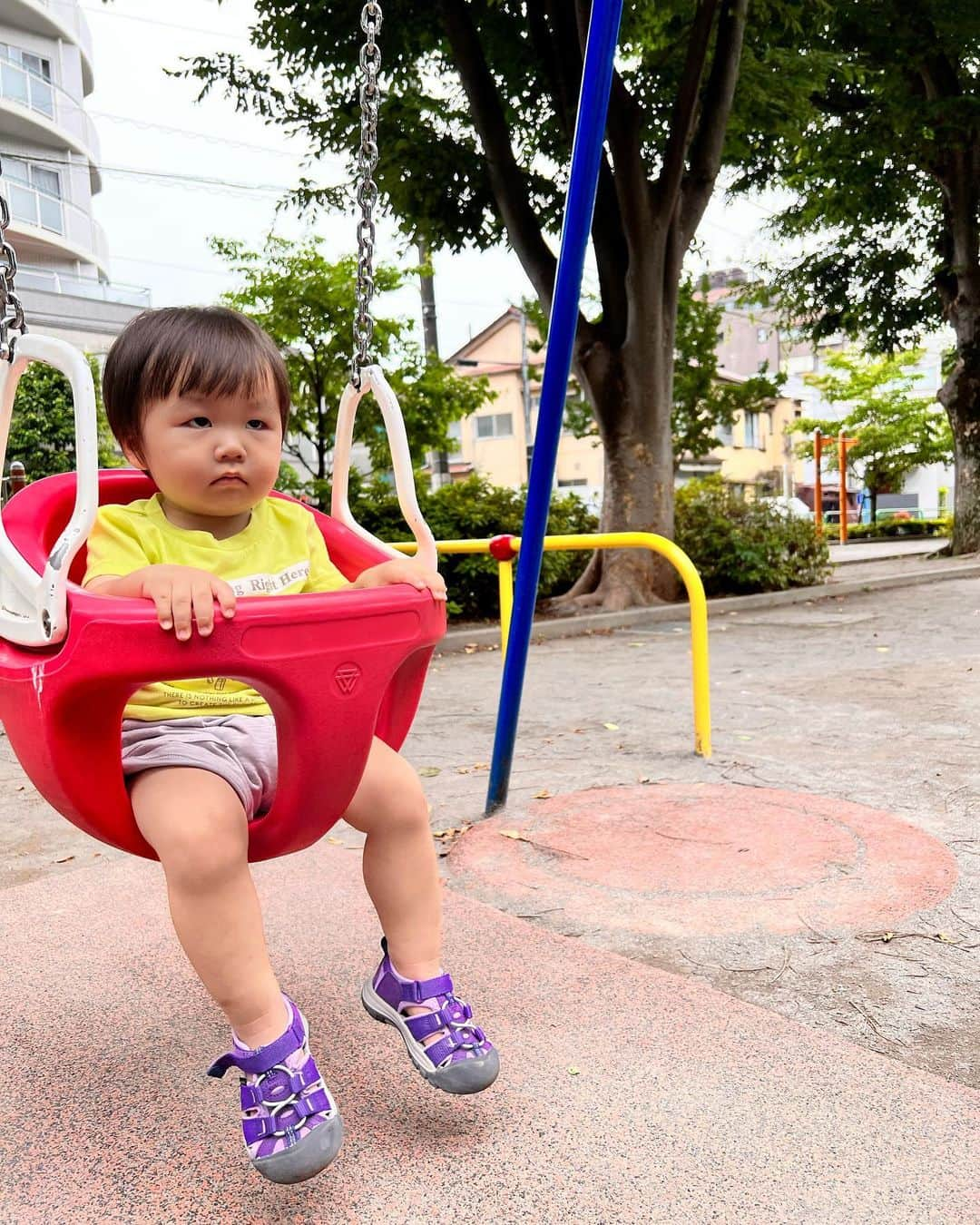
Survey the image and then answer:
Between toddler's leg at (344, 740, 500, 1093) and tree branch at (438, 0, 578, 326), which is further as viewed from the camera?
tree branch at (438, 0, 578, 326)

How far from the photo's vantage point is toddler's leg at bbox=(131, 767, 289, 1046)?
1.40 meters

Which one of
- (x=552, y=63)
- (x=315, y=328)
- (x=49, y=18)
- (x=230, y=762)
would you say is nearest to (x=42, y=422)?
(x=315, y=328)

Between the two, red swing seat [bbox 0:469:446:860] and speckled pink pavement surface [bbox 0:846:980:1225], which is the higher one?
red swing seat [bbox 0:469:446:860]

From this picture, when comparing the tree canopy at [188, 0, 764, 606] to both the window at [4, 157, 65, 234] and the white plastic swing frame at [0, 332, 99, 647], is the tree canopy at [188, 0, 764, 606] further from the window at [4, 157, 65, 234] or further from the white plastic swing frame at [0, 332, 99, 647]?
the window at [4, 157, 65, 234]

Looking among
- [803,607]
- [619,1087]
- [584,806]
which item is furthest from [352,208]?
[619,1087]

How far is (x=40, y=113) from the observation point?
87.9 ft

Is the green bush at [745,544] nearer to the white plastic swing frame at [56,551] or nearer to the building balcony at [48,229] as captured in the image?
the white plastic swing frame at [56,551]

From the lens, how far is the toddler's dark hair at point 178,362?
156 centimetres

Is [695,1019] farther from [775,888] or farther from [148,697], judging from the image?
[148,697]

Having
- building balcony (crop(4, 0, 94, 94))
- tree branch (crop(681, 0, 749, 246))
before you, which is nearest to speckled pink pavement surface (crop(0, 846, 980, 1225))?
tree branch (crop(681, 0, 749, 246))

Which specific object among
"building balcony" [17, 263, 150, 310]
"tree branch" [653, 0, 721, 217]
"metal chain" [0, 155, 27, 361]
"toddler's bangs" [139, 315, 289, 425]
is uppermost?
"building balcony" [17, 263, 150, 310]

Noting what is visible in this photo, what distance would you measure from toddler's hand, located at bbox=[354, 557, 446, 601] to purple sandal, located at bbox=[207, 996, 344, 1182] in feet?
2.06

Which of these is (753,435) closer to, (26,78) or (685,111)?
(26,78)

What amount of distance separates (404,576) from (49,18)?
30.2 metres
